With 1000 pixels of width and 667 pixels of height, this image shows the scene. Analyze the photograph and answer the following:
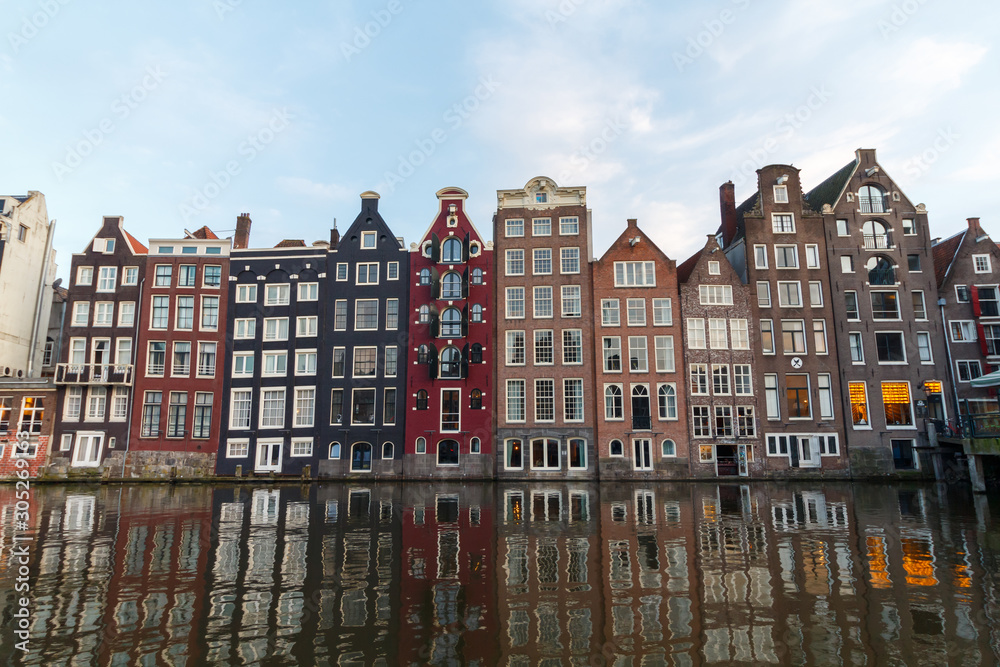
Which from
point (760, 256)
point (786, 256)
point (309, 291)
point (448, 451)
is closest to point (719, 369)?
point (760, 256)

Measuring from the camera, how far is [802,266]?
4406 centimetres

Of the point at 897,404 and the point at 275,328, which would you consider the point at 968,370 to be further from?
the point at 275,328

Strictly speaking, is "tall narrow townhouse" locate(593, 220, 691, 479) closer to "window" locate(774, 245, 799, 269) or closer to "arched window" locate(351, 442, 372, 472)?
"window" locate(774, 245, 799, 269)

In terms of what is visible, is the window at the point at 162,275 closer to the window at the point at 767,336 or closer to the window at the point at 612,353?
A: the window at the point at 612,353

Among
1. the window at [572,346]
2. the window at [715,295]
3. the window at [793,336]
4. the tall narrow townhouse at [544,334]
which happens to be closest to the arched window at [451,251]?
the tall narrow townhouse at [544,334]

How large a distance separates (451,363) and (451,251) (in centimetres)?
940

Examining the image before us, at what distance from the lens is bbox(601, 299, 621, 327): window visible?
43.9 metres

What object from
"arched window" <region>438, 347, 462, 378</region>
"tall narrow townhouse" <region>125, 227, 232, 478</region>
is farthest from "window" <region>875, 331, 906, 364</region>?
"tall narrow townhouse" <region>125, 227, 232, 478</region>

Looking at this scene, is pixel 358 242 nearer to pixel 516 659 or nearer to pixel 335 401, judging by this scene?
pixel 335 401

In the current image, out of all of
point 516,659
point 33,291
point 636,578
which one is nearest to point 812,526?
point 636,578

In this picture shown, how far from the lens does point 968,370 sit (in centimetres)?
4169

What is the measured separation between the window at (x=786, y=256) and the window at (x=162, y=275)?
4995 cm

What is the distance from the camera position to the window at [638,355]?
43062mm

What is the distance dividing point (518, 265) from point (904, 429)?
31371 mm
